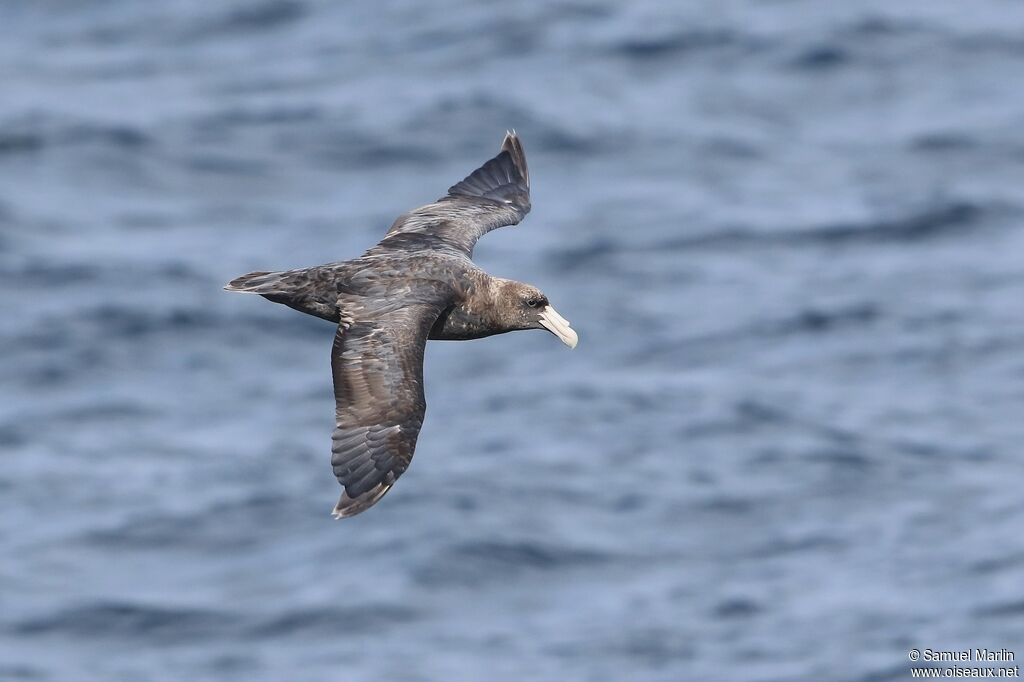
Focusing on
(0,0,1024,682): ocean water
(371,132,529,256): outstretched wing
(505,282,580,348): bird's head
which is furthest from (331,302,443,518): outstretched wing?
(0,0,1024,682): ocean water

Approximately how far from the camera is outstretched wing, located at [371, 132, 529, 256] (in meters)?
15.5

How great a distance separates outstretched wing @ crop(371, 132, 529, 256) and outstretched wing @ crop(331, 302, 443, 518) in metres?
1.58

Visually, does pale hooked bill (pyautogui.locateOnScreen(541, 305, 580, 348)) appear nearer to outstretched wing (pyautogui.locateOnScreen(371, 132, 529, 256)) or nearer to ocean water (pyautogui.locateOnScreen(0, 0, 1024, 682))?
outstretched wing (pyautogui.locateOnScreen(371, 132, 529, 256))

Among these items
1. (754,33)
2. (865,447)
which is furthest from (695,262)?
(754,33)

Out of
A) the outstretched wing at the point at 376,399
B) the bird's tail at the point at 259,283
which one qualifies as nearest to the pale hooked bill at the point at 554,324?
the outstretched wing at the point at 376,399

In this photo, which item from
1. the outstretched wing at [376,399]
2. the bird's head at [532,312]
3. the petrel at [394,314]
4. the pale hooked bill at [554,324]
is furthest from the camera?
the pale hooked bill at [554,324]

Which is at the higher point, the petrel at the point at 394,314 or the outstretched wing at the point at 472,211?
the outstretched wing at the point at 472,211

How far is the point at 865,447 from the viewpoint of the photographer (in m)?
37.0

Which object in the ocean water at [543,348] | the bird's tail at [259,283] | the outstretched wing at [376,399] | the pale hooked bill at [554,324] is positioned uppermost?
the ocean water at [543,348]

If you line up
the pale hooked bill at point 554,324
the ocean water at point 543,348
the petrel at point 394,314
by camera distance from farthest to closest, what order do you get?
the ocean water at point 543,348, the pale hooked bill at point 554,324, the petrel at point 394,314

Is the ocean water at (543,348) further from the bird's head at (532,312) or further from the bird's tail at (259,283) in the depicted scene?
the bird's tail at (259,283)

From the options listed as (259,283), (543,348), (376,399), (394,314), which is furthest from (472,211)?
(543,348)

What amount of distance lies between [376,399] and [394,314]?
2.55 ft

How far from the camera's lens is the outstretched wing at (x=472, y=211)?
610 inches
